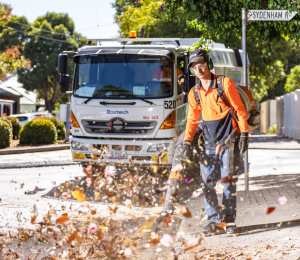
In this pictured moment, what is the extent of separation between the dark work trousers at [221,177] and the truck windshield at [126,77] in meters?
4.58

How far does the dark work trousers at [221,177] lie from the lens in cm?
636

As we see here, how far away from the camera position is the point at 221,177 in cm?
652

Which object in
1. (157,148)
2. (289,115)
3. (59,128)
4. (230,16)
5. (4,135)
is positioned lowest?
(59,128)

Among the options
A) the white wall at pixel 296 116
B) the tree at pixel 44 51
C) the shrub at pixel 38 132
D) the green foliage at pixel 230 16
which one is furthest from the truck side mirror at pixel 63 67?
the tree at pixel 44 51

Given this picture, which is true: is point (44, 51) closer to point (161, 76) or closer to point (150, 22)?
point (150, 22)

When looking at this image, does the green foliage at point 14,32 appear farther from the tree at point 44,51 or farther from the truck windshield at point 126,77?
Answer: the truck windshield at point 126,77

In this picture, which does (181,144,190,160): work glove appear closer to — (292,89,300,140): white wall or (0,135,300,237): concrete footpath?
(0,135,300,237): concrete footpath

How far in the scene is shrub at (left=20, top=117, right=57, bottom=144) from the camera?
23.2 m

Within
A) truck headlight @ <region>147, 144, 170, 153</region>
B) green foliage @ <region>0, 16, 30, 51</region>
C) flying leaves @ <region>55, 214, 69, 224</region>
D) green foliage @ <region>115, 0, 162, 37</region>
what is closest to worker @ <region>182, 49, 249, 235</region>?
flying leaves @ <region>55, 214, 69, 224</region>

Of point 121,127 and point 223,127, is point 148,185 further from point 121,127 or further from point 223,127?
point 223,127

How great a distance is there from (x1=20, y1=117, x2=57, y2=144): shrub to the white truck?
12017 millimetres

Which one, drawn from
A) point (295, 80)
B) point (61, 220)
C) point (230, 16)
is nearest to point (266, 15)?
point (230, 16)

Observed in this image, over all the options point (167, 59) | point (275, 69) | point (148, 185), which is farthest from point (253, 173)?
point (275, 69)

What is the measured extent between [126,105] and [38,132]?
43.1 feet
